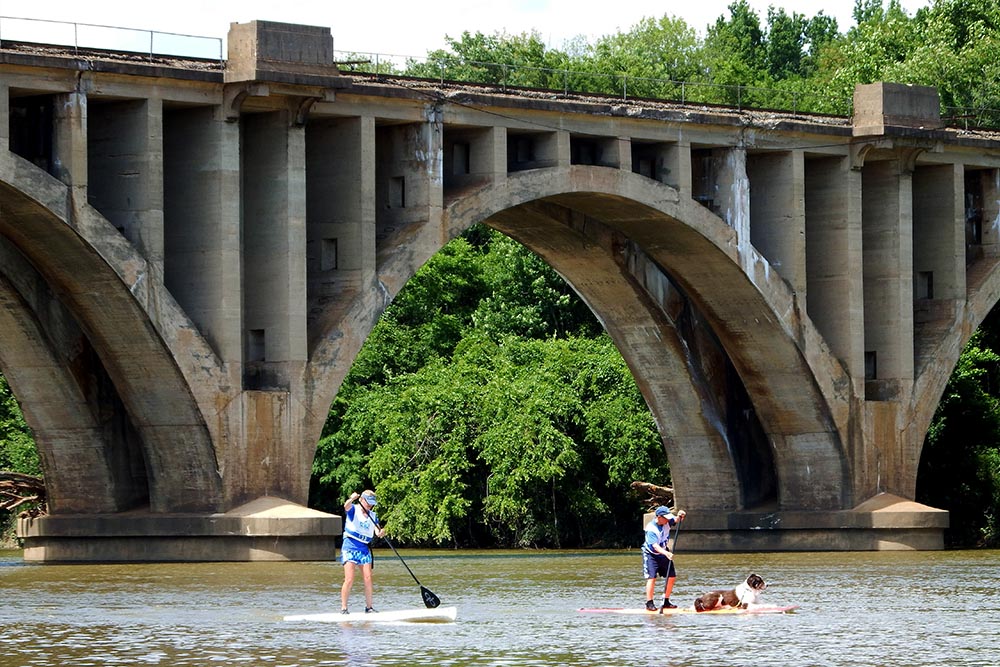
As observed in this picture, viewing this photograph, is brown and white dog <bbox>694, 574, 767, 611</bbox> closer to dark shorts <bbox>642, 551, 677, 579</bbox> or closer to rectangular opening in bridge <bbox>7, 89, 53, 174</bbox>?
dark shorts <bbox>642, 551, 677, 579</bbox>

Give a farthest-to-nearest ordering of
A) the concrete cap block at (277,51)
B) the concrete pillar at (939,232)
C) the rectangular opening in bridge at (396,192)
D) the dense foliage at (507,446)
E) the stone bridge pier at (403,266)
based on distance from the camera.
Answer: the dense foliage at (507,446) < the concrete pillar at (939,232) < the rectangular opening in bridge at (396,192) < the concrete cap block at (277,51) < the stone bridge pier at (403,266)

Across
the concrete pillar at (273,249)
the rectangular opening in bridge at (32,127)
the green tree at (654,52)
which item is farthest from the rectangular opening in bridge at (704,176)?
the green tree at (654,52)

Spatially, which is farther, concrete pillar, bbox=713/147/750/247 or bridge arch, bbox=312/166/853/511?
concrete pillar, bbox=713/147/750/247

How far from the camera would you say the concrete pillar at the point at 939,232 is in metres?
53.5

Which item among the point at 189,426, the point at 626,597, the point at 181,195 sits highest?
the point at 181,195

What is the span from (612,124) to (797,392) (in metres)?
8.62

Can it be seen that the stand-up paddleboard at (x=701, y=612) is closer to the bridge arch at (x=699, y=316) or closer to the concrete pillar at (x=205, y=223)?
the concrete pillar at (x=205, y=223)

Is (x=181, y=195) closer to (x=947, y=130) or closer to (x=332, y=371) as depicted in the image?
(x=332, y=371)

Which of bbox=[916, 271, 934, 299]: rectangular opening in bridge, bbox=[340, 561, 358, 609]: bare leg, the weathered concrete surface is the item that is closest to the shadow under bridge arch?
bbox=[916, 271, 934, 299]: rectangular opening in bridge

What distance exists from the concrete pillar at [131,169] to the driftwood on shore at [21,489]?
37.8 feet

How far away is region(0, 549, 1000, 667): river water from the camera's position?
22.2 meters

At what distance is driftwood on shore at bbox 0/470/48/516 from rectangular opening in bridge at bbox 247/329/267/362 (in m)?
10.1

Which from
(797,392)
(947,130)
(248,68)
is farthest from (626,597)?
(947,130)

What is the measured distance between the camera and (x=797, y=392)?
168 ft
